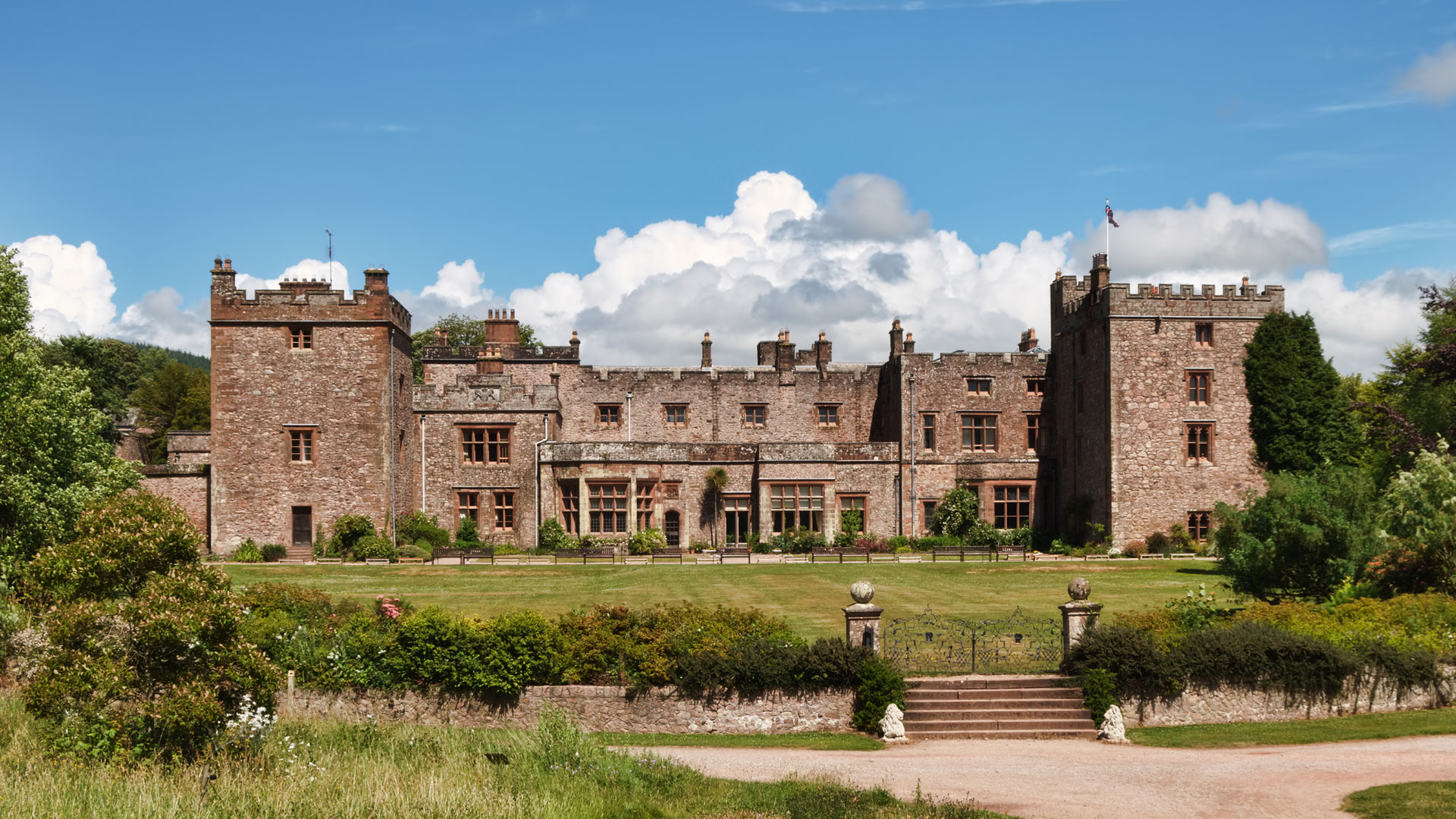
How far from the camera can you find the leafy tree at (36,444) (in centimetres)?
2355

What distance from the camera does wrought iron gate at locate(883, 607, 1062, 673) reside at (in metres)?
18.3

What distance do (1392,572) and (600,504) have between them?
26041 millimetres

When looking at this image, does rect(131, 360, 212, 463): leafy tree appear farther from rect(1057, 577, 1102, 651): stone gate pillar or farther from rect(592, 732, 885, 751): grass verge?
rect(1057, 577, 1102, 651): stone gate pillar

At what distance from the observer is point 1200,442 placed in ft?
127

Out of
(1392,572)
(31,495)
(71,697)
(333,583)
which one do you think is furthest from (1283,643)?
(31,495)

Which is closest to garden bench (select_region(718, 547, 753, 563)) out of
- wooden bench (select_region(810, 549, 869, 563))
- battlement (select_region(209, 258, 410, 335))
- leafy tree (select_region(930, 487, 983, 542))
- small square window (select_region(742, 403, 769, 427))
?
wooden bench (select_region(810, 549, 869, 563))

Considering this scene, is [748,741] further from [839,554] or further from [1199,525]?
[1199,525]

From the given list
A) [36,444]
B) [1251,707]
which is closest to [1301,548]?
[1251,707]

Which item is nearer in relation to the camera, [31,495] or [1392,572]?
[1392,572]

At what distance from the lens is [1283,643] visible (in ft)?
57.5

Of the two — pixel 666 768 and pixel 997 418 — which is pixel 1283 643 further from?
pixel 997 418

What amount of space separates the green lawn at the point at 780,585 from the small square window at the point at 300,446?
4805mm

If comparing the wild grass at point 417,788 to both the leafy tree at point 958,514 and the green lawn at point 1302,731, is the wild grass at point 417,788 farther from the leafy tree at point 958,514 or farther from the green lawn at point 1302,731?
the leafy tree at point 958,514

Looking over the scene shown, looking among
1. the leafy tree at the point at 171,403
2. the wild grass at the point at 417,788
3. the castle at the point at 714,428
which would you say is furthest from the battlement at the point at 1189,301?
the leafy tree at the point at 171,403
